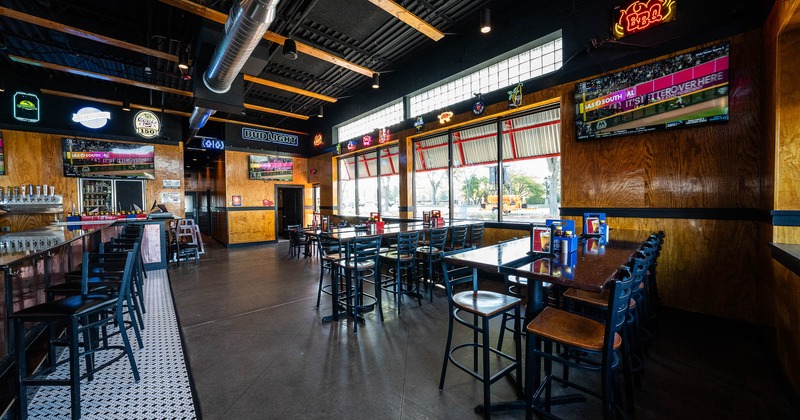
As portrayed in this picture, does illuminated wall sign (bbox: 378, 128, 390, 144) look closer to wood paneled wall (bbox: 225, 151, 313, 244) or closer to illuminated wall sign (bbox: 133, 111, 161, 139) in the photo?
wood paneled wall (bbox: 225, 151, 313, 244)

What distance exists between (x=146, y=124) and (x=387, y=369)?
9.11 m

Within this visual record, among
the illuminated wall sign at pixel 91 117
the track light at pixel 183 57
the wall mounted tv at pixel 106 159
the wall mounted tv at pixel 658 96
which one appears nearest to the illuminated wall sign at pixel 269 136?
the wall mounted tv at pixel 106 159

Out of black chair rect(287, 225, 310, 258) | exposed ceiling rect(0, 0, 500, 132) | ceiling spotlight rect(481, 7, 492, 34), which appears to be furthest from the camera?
black chair rect(287, 225, 310, 258)

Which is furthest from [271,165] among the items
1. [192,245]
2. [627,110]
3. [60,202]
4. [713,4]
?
[713,4]

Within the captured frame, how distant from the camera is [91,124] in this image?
7562mm

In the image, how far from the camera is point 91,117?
7.54 metres

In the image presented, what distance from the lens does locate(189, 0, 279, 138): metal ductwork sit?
3318 millimetres

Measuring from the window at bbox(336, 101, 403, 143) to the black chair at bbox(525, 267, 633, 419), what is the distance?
676 centimetres

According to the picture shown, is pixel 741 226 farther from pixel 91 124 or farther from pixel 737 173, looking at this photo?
pixel 91 124

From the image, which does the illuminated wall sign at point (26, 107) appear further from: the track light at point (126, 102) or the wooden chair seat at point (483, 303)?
the wooden chair seat at point (483, 303)

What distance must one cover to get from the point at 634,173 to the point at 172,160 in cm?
1093

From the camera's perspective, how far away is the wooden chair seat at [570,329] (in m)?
1.58

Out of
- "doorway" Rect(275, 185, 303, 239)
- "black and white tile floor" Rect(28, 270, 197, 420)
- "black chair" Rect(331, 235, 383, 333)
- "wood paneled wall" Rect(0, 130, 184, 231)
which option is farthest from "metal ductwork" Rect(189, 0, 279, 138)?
"doorway" Rect(275, 185, 303, 239)

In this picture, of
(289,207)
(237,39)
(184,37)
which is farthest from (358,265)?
(289,207)
